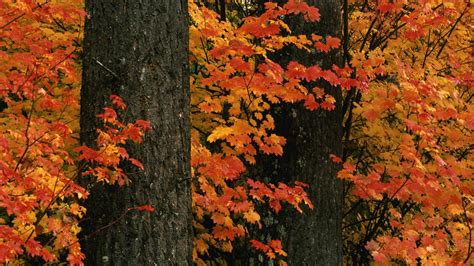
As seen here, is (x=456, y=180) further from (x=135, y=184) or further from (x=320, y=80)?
(x=135, y=184)

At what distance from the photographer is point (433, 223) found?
5809 mm

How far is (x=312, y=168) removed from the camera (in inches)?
205

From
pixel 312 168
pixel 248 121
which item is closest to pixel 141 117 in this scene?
pixel 248 121

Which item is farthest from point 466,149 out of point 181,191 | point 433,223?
point 181,191

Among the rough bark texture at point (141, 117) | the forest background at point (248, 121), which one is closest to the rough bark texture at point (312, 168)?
the forest background at point (248, 121)

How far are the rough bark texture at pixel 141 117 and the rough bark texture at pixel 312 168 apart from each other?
1.81m

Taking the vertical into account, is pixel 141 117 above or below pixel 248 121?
below

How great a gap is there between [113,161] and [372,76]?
3295 millimetres

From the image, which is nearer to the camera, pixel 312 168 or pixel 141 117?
pixel 141 117

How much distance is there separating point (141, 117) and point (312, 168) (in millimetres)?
2306

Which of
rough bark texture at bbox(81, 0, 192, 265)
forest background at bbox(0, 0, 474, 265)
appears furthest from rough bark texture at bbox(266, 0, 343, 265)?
rough bark texture at bbox(81, 0, 192, 265)

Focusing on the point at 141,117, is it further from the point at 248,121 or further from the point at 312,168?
the point at 312,168

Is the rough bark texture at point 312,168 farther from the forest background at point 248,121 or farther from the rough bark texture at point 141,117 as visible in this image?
the rough bark texture at point 141,117

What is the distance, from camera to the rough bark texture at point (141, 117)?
3400mm
